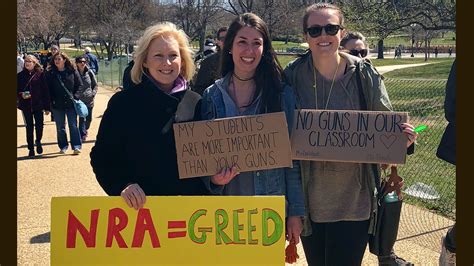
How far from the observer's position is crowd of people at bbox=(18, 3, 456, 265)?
9.91ft

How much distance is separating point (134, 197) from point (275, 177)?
805 mm

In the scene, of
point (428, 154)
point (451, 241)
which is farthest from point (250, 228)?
point (428, 154)

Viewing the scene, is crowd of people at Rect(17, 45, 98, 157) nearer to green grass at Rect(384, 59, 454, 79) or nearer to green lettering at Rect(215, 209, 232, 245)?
green lettering at Rect(215, 209, 232, 245)

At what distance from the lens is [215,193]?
3156 millimetres

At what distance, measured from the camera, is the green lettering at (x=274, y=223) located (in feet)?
9.66

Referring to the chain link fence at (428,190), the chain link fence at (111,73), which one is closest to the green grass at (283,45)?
the chain link fence at (111,73)

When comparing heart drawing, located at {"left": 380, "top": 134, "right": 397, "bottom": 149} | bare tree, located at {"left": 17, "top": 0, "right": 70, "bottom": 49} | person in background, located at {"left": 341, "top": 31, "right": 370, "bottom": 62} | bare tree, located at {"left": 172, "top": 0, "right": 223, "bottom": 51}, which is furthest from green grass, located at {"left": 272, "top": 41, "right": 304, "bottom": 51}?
heart drawing, located at {"left": 380, "top": 134, "right": 397, "bottom": 149}

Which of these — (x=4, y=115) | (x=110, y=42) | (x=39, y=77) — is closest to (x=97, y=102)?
(x=39, y=77)

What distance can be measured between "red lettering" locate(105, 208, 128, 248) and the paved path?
2.48m

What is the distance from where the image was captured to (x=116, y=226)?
117 inches

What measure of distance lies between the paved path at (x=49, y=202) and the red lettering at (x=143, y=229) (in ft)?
7.82

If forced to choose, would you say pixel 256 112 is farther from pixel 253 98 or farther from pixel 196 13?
pixel 196 13

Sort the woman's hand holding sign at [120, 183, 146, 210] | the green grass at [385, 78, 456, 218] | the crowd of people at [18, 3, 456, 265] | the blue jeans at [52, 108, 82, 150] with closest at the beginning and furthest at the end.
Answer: the woman's hand holding sign at [120, 183, 146, 210]
the crowd of people at [18, 3, 456, 265]
the green grass at [385, 78, 456, 218]
the blue jeans at [52, 108, 82, 150]

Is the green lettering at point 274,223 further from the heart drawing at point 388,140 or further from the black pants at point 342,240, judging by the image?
the heart drawing at point 388,140
